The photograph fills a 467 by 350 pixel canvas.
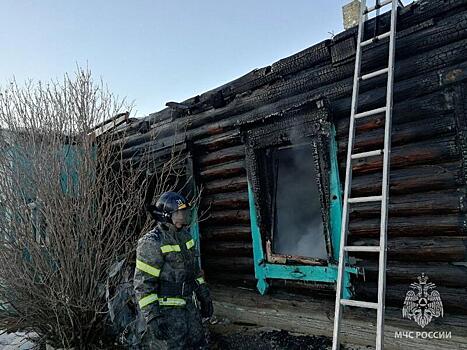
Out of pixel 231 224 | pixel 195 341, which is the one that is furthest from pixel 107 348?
pixel 231 224

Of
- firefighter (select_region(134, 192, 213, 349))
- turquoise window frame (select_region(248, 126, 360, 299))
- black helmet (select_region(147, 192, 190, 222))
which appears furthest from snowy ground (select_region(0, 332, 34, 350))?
turquoise window frame (select_region(248, 126, 360, 299))

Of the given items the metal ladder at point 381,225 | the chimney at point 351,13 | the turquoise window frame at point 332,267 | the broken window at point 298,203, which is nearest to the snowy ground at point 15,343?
the turquoise window frame at point 332,267

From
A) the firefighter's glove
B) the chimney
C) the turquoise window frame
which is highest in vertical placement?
the chimney

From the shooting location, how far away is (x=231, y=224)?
5684 millimetres

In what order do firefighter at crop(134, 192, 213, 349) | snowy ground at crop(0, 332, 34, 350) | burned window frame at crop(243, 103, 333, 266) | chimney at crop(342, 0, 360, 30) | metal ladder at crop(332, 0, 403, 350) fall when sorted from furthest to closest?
snowy ground at crop(0, 332, 34, 350)
chimney at crop(342, 0, 360, 30)
burned window frame at crop(243, 103, 333, 266)
firefighter at crop(134, 192, 213, 349)
metal ladder at crop(332, 0, 403, 350)

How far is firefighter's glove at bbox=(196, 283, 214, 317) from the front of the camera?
4227mm

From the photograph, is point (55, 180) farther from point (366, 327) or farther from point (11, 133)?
point (366, 327)

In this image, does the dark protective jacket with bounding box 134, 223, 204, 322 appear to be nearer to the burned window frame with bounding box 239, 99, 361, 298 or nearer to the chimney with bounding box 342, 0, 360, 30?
the burned window frame with bounding box 239, 99, 361, 298

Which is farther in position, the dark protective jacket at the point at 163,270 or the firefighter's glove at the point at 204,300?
the firefighter's glove at the point at 204,300

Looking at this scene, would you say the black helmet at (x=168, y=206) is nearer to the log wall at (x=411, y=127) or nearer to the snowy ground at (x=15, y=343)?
the log wall at (x=411, y=127)

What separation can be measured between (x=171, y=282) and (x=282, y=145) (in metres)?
2.24

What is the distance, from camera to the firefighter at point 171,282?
3.67 metres

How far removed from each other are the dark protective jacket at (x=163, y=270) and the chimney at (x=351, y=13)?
3.79 m

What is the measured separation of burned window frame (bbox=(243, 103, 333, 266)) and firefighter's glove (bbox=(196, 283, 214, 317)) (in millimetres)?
1081
